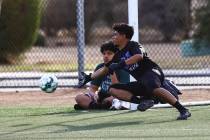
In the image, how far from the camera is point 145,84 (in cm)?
1053

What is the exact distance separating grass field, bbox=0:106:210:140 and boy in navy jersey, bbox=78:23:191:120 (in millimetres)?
273

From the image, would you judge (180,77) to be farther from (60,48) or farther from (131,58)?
(60,48)

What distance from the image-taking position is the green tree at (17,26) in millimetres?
19797

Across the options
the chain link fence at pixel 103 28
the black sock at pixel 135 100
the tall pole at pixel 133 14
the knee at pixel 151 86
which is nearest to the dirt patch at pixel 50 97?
the tall pole at pixel 133 14

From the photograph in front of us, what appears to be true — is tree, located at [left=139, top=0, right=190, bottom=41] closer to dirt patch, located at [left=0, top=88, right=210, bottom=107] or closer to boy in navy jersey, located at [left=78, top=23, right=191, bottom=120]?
dirt patch, located at [left=0, top=88, right=210, bottom=107]

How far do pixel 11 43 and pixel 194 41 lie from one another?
505 centimetres

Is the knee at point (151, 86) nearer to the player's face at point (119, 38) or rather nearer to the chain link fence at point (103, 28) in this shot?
the player's face at point (119, 38)

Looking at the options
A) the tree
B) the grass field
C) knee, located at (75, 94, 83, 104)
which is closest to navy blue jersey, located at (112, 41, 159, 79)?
the grass field

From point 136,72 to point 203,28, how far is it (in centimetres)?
1162

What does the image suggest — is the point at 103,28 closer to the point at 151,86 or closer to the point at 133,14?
the point at 133,14

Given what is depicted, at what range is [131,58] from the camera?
1037 centimetres

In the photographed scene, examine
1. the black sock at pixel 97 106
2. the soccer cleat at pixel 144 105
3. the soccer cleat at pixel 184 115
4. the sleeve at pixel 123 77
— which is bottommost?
the black sock at pixel 97 106

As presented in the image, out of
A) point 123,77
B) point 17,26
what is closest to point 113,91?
point 123,77

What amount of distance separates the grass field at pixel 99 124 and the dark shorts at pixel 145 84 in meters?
0.35
